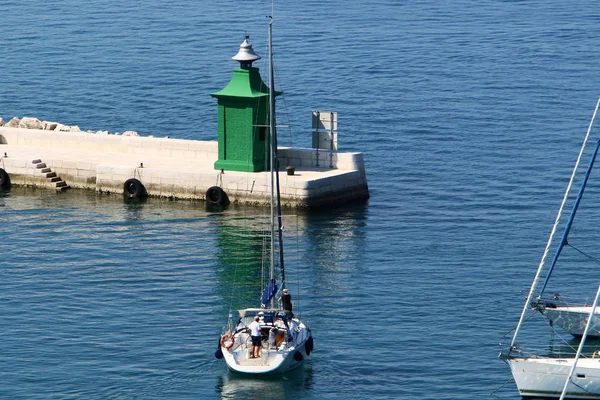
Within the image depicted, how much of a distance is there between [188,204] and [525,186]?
17.0 metres

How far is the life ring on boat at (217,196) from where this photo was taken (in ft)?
199

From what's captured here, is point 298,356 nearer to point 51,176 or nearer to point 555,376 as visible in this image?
point 555,376

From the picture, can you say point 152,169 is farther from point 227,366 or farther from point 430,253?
point 227,366

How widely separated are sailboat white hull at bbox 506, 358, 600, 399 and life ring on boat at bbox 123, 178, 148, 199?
28.1 m

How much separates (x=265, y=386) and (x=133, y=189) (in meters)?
24.5

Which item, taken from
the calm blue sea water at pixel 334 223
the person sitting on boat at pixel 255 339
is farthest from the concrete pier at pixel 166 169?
the person sitting on boat at pixel 255 339

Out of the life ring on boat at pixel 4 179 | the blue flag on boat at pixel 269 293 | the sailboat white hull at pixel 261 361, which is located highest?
the life ring on boat at pixel 4 179

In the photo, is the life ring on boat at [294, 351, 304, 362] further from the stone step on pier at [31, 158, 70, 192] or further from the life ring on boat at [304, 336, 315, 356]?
the stone step on pier at [31, 158, 70, 192]

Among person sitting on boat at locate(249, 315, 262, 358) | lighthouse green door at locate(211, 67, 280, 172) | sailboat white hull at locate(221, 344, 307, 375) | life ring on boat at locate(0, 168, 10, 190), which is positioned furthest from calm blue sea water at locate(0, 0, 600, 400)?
lighthouse green door at locate(211, 67, 280, 172)

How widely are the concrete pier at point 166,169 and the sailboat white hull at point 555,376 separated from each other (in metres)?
22.1

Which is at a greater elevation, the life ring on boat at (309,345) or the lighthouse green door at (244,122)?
the lighthouse green door at (244,122)

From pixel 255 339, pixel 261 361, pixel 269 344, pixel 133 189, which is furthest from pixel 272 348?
pixel 133 189

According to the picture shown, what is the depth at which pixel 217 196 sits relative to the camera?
200 ft

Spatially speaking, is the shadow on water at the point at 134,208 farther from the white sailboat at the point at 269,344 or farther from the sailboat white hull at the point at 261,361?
the sailboat white hull at the point at 261,361
